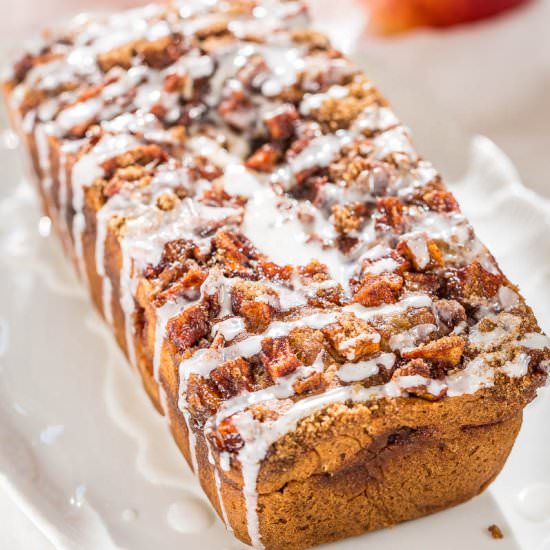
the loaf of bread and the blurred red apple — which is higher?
the loaf of bread

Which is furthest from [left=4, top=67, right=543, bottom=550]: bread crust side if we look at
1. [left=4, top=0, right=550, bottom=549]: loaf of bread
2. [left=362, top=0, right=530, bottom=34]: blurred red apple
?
[left=362, top=0, right=530, bottom=34]: blurred red apple

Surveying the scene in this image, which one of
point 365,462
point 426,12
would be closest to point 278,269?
point 365,462

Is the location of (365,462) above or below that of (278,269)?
below

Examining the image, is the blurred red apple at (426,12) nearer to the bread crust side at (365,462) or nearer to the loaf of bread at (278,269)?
the loaf of bread at (278,269)

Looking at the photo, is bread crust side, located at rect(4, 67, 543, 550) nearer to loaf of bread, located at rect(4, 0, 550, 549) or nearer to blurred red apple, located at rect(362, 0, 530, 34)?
loaf of bread, located at rect(4, 0, 550, 549)

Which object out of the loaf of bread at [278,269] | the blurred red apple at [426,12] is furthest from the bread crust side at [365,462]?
the blurred red apple at [426,12]

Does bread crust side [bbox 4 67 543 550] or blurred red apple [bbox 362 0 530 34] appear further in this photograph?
blurred red apple [bbox 362 0 530 34]

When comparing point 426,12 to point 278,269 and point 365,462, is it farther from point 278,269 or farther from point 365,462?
point 365,462
